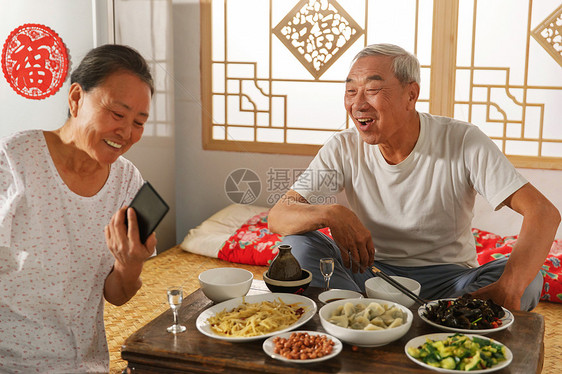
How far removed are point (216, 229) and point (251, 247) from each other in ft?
1.11

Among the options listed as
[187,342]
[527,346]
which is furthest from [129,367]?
[527,346]

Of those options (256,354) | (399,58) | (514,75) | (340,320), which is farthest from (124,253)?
(514,75)

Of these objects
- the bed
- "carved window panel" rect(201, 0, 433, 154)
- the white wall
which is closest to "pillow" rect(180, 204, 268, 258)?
the bed

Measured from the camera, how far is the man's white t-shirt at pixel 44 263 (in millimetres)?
1375

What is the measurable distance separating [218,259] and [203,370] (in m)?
2.04

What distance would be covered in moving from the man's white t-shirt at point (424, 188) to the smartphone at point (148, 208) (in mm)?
898

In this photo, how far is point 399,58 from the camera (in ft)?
6.66

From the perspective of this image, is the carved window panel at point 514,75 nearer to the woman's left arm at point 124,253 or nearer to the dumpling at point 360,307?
the dumpling at point 360,307

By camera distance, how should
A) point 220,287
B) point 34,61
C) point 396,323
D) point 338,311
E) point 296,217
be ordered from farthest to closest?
1. point 34,61
2. point 296,217
3. point 220,287
4. point 338,311
5. point 396,323

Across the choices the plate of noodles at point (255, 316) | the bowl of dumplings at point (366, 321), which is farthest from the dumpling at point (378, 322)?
the plate of noodles at point (255, 316)

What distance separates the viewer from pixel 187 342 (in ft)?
4.32

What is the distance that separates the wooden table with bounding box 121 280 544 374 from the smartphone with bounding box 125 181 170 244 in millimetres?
249

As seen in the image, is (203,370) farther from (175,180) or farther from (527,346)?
(175,180)

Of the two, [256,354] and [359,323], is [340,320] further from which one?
[256,354]
